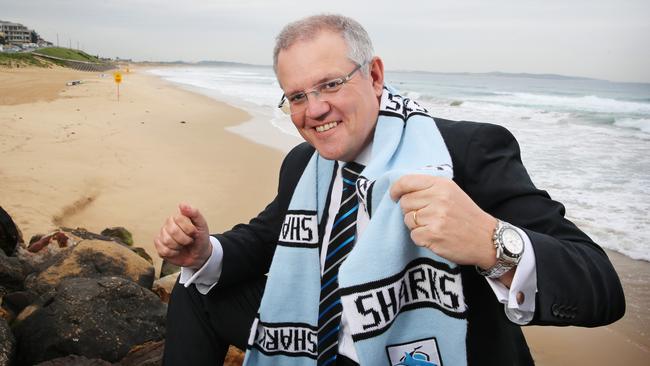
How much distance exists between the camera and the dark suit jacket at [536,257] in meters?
1.29

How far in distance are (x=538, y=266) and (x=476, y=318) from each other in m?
0.40

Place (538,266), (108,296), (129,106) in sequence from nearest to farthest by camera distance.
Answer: (538,266) < (108,296) < (129,106)

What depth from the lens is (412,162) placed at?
1.61m

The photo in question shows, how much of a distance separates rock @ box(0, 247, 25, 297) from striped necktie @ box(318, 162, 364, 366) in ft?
8.02

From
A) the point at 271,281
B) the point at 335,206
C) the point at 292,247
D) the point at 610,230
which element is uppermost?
the point at 335,206

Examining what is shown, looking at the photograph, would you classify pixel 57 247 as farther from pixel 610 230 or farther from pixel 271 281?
pixel 610 230

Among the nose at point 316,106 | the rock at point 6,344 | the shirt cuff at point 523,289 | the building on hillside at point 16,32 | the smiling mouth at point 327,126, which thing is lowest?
the rock at point 6,344

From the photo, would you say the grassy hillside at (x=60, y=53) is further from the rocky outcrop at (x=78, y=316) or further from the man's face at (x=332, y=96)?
the man's face at (x=332, y=96)

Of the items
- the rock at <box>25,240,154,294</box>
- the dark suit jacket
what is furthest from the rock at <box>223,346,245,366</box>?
the dark suit jacket

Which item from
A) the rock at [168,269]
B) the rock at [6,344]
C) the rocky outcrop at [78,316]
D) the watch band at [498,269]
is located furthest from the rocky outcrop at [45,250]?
the watch band at [498,269]

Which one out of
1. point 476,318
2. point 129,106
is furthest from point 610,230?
point 129,106

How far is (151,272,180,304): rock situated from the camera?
3.47m

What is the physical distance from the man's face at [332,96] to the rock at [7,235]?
2963 mm

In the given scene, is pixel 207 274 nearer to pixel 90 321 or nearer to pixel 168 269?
pixel 90 321
